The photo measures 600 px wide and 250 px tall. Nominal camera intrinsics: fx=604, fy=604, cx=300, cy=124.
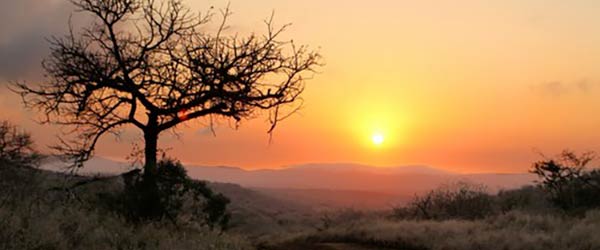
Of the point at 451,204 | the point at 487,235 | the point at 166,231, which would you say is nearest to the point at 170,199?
the point at 166,231

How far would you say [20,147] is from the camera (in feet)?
104

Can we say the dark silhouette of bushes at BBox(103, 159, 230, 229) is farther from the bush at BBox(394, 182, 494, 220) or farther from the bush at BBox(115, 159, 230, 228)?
the bush at BBox(394, 182, 494, 220)

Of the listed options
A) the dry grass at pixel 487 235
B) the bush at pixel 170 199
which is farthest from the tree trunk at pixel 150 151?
the dry grass at pixel 487 235

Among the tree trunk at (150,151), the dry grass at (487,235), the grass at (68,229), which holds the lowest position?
the dry grass at (487,235)

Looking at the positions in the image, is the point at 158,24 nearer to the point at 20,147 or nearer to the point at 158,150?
the point at 158,150

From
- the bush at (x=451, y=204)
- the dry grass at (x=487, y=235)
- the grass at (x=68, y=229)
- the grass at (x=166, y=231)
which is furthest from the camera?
the bush at (x=451, y=204)

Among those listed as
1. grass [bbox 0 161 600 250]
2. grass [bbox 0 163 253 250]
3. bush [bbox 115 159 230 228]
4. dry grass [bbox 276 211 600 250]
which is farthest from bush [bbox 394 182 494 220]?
grass [bbox 0 163 253 250]

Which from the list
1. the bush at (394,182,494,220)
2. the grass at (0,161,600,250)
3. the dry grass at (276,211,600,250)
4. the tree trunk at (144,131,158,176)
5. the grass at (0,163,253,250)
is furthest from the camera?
the bush at (394,182,494,220)

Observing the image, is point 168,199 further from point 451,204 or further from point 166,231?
point 451,204

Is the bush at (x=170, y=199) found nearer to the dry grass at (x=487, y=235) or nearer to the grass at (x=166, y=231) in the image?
the grass at (x=166, y=231)

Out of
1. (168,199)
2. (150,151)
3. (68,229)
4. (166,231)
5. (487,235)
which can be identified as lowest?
(487,235)

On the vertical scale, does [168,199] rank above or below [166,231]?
above

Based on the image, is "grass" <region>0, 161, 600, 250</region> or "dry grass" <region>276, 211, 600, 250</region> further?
"dry grass" <region>276, 211, 600, 250</region>

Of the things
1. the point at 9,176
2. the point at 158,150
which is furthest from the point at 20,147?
the point at 158,150
